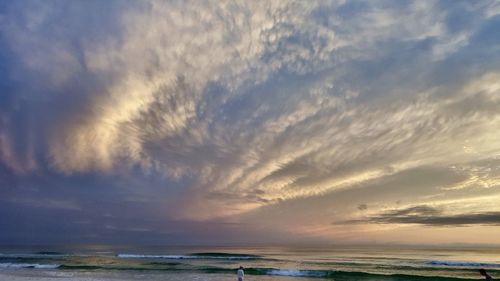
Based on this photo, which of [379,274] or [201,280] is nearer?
[201,280]

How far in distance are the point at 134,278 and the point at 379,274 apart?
2683 centimetres

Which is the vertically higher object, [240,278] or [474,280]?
[240,278]

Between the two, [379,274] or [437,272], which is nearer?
[379,274]

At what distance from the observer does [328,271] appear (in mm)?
40719

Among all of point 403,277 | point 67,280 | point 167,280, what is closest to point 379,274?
point 403,277

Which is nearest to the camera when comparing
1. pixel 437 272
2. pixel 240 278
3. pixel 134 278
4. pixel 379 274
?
pixel 240 278

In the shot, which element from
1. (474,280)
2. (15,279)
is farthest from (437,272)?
(15,279)

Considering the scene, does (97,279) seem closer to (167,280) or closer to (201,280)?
(167,280)

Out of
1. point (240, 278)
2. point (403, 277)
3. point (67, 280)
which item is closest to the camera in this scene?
point (240, 278)

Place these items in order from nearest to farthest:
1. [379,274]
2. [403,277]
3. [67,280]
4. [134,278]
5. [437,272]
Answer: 1. [67,280]
2. [134,278]
3. [403,277]
4. [379,274]
5. [437,272]

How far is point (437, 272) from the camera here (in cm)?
4178

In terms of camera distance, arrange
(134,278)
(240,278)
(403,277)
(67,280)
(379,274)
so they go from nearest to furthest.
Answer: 1. (240,278)
2. (67,280)
3. (134,278)
4. (403,277)
5. (379,274)

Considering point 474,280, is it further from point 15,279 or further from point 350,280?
point 15,279

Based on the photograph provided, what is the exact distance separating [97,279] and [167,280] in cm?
653
